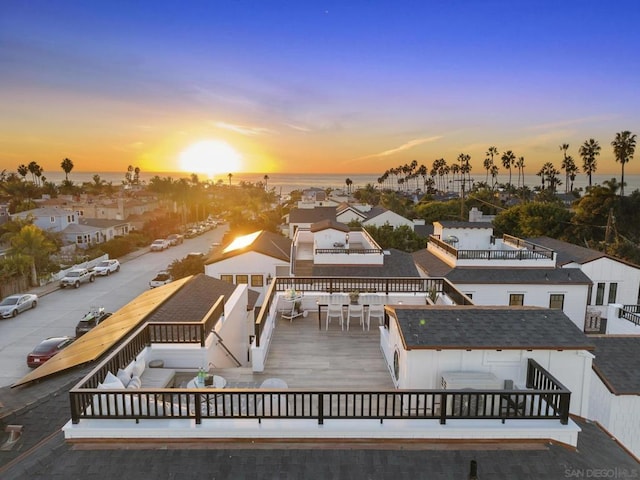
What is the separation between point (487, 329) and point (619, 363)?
5.10m

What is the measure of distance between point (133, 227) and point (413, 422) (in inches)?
2646

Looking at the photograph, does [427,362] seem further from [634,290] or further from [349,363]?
[634,290]

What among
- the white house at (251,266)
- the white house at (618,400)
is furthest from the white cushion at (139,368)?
the white house at (251,266)

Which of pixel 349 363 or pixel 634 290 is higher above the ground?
pixel 349 363

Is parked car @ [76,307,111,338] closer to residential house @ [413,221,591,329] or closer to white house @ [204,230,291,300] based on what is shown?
white house @ [204,230,291,300]

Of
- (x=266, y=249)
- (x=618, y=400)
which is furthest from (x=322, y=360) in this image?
(x=266, y=249)

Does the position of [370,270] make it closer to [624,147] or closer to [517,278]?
[517,278]

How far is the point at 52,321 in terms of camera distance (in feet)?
89.2

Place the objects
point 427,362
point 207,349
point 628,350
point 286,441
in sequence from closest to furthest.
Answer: point 286,441, point 427,362, point 207,349, point 628,350

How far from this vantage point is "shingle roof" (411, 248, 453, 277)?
21.3 metres

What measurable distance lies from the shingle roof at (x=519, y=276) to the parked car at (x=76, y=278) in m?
32.1

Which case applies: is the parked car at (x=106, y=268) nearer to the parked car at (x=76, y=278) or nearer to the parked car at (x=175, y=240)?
the parked car at (x=76, y=278)

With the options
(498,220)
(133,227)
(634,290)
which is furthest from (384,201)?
(634,290)

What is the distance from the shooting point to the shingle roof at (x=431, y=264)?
839 inches
